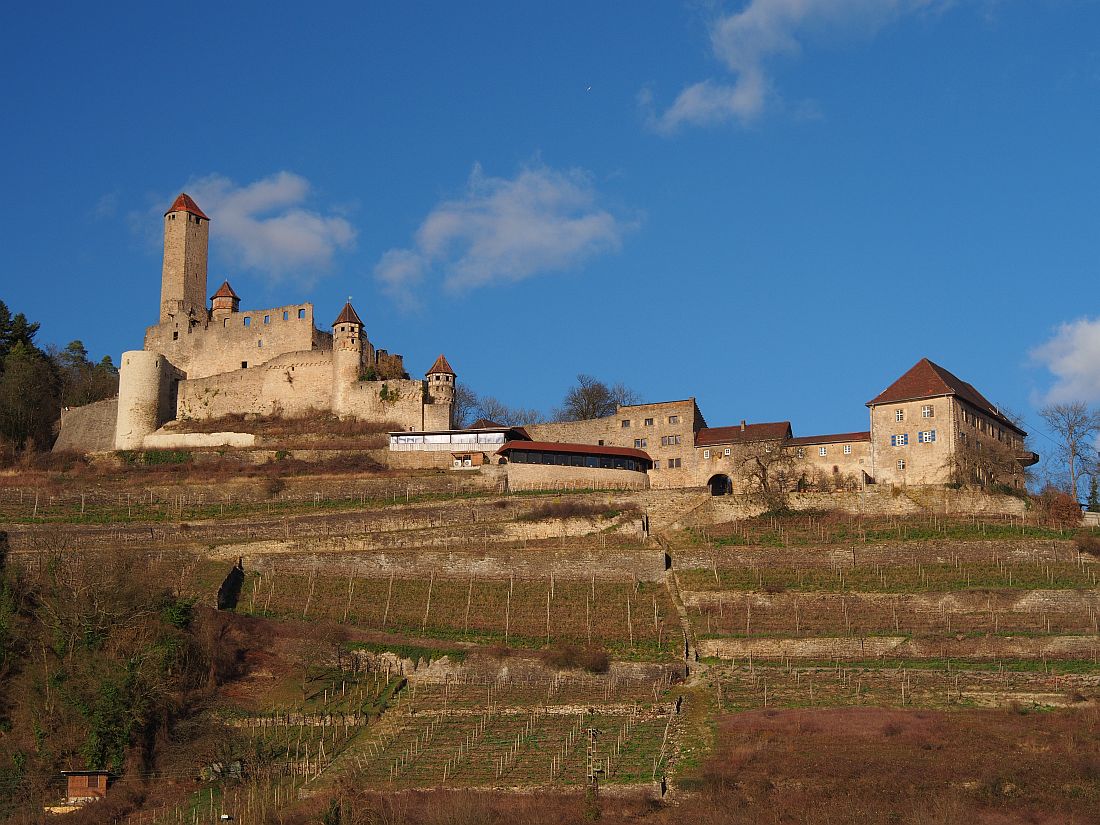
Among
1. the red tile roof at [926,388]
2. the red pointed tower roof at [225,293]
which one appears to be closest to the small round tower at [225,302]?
the red pointed tower roof at [225,293]

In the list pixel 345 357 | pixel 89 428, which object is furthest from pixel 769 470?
pixel 89 428

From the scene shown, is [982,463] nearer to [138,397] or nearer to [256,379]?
[256,379]

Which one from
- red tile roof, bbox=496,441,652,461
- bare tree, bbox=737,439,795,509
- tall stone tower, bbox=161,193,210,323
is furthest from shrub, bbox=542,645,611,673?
tall stone tower, bbox=161,193,210,323

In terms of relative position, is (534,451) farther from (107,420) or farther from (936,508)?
(107,420)

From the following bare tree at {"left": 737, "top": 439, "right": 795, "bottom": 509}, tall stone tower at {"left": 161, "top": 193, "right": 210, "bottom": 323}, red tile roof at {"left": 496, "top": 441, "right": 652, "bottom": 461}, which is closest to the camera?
bare tree at {"left": 737, "top": 439, "right": 795, "bottom": 509}

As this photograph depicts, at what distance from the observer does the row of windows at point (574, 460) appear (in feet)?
245

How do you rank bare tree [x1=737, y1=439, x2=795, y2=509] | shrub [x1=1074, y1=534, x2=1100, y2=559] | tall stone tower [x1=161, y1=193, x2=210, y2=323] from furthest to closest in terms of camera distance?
tall stone tower [x1=161, y1=193, x2=210, y2=323]
bare tree [x1=737, y1=439, x2=795, y2=509]
shrub [x1=1074, y1=534, x2=1100, y2=559]

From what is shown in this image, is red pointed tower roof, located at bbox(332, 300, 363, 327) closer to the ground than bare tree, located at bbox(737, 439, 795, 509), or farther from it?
farther from it

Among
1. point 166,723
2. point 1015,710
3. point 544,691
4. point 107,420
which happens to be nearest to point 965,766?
point 1015,710

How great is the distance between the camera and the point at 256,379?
83.8m

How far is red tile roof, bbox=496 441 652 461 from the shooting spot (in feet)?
246

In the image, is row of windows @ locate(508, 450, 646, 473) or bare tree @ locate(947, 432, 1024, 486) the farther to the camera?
row of windows @ locate(508, 450, 646, 473)

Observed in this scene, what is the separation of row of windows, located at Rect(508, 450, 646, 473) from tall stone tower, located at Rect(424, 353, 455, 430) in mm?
6854

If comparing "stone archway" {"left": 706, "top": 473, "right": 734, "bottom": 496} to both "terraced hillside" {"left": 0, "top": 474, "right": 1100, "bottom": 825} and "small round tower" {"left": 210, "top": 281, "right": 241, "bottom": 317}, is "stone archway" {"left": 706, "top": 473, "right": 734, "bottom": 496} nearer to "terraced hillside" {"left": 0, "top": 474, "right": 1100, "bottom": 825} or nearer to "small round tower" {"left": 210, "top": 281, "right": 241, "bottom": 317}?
"terraced hillside" {"left": 0, "top": 474, "right": 1100, "bottom": 825}
